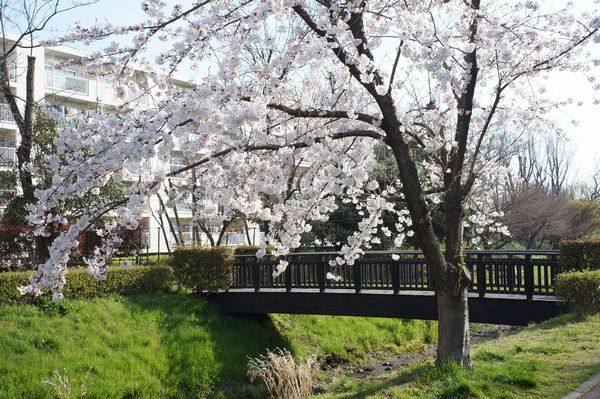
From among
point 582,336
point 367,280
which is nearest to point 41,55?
point 367,280

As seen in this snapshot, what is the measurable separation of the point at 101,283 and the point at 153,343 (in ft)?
8.91

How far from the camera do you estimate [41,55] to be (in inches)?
1086

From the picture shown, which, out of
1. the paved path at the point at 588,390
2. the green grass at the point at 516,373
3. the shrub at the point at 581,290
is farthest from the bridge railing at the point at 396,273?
the paved path at the point at 588,390

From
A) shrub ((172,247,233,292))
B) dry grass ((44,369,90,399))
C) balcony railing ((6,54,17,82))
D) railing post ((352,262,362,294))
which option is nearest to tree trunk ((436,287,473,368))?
dry grass ((44,369,90,399))

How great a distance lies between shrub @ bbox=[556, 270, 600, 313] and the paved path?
12.8ft

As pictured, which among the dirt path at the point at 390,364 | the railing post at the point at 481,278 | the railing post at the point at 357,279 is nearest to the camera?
the railing post at the point at 481,278

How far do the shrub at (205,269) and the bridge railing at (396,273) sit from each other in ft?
1.01

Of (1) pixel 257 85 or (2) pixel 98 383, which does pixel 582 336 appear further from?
(2) pixel 98 383

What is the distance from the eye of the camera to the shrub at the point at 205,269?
48.7ft

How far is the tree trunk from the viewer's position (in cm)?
690

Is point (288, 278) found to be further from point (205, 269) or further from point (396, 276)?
point (396, 276)

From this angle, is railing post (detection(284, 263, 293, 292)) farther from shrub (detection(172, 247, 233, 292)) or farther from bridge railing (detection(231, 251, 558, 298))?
shrub (detection(172, 247, 233, 292))

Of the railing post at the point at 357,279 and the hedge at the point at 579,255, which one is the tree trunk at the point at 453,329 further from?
the railing post at the point at 357,279

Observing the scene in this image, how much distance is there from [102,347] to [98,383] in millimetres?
1353
